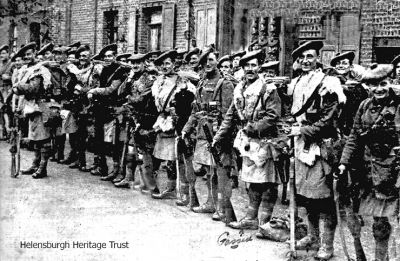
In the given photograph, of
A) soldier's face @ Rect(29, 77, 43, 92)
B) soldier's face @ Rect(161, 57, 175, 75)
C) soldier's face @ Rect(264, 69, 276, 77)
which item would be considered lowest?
soldier's face @ Rect(29, 77, 43, 92)

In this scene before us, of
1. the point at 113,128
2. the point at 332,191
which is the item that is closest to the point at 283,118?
the point at 332,191

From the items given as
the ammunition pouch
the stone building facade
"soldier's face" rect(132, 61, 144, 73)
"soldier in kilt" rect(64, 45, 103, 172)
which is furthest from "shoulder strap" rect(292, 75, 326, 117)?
the stone building facade

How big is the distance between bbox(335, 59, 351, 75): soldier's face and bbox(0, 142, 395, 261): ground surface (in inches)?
82.3

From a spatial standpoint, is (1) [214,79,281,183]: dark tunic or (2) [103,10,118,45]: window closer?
(1) [214,79,281,183]: dark tunic

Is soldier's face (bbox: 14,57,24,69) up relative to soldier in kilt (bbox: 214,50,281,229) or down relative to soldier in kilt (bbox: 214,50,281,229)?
up

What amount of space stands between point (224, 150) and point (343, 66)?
2281 mm

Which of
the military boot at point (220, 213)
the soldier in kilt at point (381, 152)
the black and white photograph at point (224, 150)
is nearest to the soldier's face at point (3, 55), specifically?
the black and white photograph at point (224, 150)

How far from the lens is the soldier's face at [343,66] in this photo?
25.6 ft

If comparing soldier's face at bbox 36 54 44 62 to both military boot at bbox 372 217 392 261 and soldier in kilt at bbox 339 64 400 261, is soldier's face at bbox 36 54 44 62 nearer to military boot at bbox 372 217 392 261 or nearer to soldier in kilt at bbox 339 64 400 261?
soldier in kilt at bbox 339 64 400 261

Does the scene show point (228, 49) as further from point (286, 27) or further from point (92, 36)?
point (92, 36)

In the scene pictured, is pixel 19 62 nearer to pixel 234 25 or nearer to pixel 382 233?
pixel 234 25

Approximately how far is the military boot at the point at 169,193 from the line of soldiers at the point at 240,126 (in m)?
0.03

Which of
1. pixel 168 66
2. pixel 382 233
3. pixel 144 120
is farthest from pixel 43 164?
Result: pixel 382 233
